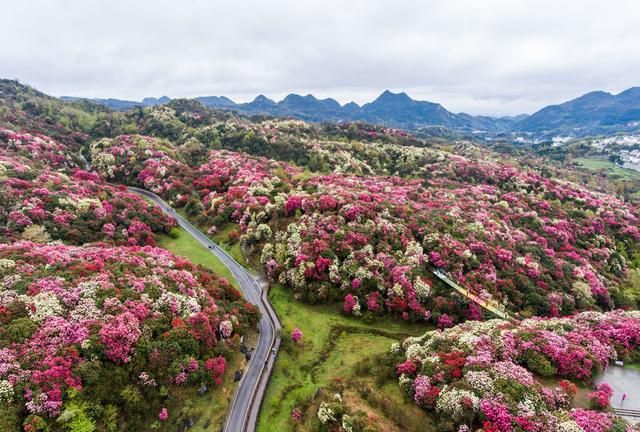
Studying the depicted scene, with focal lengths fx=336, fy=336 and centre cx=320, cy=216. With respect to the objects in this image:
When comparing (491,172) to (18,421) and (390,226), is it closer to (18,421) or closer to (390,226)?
(390,226)

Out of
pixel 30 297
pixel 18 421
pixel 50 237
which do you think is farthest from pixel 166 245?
pixel 18 421

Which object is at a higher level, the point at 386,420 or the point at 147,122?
the point at 147,122

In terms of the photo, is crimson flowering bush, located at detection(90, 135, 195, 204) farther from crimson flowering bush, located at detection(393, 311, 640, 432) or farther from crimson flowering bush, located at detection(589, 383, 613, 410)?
crimson flowering bush, located at detection(589, 383, 613, 410)

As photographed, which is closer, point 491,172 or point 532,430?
point 532,430

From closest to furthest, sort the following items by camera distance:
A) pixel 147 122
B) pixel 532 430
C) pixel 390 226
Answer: pixel 532 430 → pixel 390 226 → pixel 147 122

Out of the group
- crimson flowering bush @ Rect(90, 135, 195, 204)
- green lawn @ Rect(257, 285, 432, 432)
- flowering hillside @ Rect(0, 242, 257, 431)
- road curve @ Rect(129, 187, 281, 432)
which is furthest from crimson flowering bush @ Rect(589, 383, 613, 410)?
crimson flowering bush @ Rect(90, 135, 195, 204)

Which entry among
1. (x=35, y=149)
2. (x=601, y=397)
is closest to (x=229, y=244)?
(x=601, y=397)
